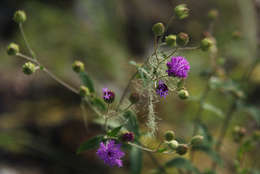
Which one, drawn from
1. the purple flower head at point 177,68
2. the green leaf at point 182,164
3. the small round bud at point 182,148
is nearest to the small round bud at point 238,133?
the green leaf at point 182,164

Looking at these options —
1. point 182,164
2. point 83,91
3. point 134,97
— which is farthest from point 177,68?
point 182,164

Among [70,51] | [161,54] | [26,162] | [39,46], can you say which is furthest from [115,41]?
[161,54]

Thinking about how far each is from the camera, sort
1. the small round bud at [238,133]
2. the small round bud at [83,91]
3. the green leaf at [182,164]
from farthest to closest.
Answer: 1. the small round bud at [238,133]
2. the green leaf at [182,164]
3. the small round bud at [83,91]

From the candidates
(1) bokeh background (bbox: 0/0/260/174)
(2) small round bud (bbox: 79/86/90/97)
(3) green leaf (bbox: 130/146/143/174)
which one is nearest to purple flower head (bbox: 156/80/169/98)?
(2) small round bud (bbox: 79/86/90/97)

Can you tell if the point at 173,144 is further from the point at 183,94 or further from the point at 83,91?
the point at 83,91

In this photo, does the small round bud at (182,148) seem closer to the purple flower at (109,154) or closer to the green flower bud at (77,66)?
the purple flower at (109,154)

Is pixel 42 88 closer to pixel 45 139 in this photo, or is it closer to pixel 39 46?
pixel 39 46

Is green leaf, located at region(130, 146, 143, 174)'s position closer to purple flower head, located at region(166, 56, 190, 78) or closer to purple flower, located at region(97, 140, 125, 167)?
purple flower, located at region(97, 140, 125, 167)
